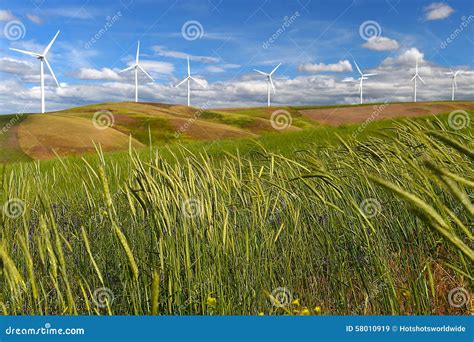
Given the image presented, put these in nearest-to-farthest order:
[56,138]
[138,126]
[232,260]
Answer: [232,260] → [56,138] → [138,126]

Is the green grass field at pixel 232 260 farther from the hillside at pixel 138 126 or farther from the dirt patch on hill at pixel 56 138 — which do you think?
the dirt patch on hill at pixel 56 138

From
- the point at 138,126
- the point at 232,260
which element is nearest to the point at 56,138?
the point at 138,126

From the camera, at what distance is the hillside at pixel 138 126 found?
36031 millimetres

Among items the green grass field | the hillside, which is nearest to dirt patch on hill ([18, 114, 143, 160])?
the hillside

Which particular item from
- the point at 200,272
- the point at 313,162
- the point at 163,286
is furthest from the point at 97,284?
the point at 313,162

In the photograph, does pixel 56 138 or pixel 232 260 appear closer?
pixel 232 260

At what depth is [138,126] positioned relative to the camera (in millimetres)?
69188

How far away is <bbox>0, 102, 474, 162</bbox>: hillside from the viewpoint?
36.0 meters

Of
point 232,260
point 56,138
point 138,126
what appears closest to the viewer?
point 232,260

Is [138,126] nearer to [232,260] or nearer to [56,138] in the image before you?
[56,138]

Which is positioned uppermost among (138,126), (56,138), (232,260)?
(138,126)

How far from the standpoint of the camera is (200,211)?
3656 mm

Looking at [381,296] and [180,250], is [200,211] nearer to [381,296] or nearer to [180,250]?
[180,250]

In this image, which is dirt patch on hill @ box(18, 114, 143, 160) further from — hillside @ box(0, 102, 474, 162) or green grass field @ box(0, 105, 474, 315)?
green grass field @ box(0, 105, 474, 315)
